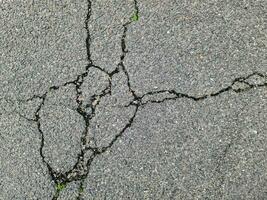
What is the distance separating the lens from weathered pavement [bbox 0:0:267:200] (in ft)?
9.57

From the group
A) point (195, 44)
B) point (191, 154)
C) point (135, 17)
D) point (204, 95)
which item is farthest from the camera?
point (135, 17)

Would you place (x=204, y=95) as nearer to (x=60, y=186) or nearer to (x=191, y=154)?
(x=191, y=154)

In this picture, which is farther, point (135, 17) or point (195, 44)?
point (135, 17)

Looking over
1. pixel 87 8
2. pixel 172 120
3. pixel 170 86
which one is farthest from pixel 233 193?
pixel 87 8

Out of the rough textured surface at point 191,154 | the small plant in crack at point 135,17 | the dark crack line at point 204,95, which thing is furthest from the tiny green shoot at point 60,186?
the small plant in crack at point 135,17

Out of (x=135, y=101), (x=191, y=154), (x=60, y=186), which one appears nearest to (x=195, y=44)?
(x=135, y=101)

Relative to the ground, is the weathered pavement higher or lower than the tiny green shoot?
higher

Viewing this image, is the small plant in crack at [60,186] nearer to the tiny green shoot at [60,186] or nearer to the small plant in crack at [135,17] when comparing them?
the tiny green shoot at [60,186]

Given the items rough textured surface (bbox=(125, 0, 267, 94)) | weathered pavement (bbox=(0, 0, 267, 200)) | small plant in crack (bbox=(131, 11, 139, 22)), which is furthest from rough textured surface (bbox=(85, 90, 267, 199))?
small plant in crack (bbox=(131, 11, 139, 22))

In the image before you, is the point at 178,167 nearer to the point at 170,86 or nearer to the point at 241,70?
the point at 170,86

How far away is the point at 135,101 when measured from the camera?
3.11 m

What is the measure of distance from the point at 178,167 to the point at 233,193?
37 cm

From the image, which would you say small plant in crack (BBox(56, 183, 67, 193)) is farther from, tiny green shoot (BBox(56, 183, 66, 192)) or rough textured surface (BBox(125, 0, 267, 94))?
rough textured surface (BBox(125, 0, 267, 94))

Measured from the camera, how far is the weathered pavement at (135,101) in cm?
292
